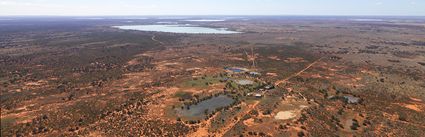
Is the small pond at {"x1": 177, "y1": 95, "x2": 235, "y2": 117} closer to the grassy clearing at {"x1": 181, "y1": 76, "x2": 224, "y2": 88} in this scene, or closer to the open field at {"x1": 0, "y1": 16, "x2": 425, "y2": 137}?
the open field at {"x1": 0, "y1": 16, "x2": 425, "y2": 137}

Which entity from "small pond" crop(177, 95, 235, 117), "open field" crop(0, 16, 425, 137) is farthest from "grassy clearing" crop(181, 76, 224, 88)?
"small pond" crop(177, 95, 235, 117)

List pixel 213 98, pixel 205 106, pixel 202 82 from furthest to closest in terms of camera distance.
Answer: pixel 202 82
pixel 213 98
pixel 205 106

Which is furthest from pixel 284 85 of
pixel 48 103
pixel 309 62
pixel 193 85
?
pixel 48 103

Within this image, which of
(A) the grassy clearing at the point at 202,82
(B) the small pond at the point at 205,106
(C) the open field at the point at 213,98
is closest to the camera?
(C) the open field at the point at 213,98

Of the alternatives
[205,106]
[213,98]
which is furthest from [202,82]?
[205,106]

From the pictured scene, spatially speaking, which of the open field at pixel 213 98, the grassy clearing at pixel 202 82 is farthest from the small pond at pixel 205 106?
the grassy clearing at pixel 202 82

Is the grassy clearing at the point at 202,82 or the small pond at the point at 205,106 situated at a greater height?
the grassy clearing at the point at 202,82

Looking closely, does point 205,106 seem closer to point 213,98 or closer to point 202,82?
point 213,98

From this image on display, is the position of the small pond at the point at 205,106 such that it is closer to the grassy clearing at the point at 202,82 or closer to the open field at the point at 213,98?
the open field at the point at 213,98
